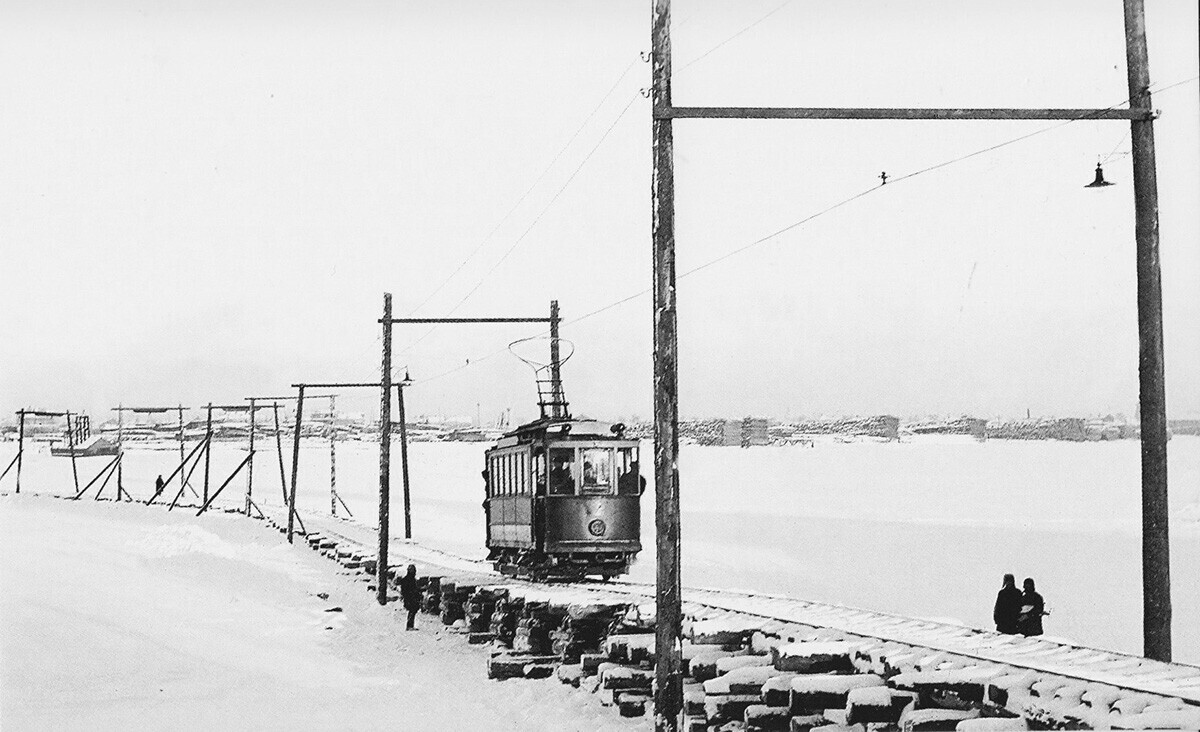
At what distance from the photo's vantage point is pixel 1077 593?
105 ft

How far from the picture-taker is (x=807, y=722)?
9.98 metres

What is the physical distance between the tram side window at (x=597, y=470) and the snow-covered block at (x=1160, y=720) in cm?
1676

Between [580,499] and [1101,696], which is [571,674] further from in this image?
[1101,696]

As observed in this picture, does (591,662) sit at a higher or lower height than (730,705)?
lower

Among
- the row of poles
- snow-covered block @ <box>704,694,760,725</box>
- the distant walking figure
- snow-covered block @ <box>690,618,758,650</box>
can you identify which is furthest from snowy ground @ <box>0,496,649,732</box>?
snow-covered block @ <box>704,694,760,725</box>

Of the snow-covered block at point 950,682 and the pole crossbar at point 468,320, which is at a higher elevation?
the pole crossbar at point 468,320

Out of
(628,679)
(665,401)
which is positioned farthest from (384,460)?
(665,401)

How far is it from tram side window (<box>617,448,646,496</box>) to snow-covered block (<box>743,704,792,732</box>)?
14.2 metres

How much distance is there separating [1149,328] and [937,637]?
358 cm

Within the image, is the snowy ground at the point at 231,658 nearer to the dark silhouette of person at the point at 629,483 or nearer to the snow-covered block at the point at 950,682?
the dark silhouette of person at the point at 629,483

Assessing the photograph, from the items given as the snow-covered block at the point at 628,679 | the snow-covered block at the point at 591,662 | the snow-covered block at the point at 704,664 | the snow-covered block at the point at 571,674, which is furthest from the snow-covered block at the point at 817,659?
the snow-covered block at the point at 571,674

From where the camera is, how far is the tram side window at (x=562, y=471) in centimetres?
2469

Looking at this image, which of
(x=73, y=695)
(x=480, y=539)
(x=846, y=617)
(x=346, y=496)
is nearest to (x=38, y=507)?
(x=480, y=539)

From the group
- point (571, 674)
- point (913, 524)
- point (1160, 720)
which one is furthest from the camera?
point (913, 524)
